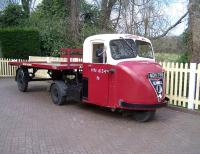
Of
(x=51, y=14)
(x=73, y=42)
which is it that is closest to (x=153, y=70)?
(x=73, y=42)

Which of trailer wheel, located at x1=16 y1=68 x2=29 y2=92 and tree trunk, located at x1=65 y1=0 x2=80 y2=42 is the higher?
tree trunk, located at x1=65 y1=0 x2=80 y2=42

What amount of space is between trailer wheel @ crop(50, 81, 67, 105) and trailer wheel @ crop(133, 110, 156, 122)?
267 centimetres

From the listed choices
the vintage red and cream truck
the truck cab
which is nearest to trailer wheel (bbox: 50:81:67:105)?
the vintage red and cream truck

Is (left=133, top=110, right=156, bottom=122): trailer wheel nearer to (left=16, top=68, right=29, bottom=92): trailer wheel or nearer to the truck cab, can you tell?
the truck cab

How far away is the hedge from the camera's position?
22116 millimetres

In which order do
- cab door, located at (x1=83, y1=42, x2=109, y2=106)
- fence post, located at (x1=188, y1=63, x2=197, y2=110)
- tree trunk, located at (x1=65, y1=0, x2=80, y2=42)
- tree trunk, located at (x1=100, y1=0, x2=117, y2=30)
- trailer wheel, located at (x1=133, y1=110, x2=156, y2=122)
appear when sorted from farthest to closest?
tree trunk, located at (x1=65, y1=0, x2=80, y2=42), tree trunk, located at (x1=100, y1=0, x2=117, y2=30), fence post, located at (x1=188, y1=63, x2=197, y2=110), cab door, located at (x1=83, y1=42, x2=109, y2=106), trailer wheel, located at (x1=133, y1=110, x2=156, y2=122)

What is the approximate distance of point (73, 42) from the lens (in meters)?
22.9

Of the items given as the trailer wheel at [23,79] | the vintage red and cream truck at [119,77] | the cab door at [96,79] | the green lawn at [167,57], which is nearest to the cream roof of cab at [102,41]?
the vintage red and cream truck at [119,77]

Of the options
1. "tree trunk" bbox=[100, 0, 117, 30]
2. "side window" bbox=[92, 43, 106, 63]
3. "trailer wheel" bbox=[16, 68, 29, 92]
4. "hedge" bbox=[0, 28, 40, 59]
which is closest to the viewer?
"side window" bbox=[92, 43, 106, 63]

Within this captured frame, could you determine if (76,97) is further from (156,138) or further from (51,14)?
(51,14)

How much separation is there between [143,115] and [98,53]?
2.08 metres

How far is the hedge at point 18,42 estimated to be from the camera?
2212 cm

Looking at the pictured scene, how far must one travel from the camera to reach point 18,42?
22.4 m

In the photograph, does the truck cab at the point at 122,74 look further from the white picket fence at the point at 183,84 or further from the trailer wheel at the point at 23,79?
the trailer wheel at the point at 23,79
